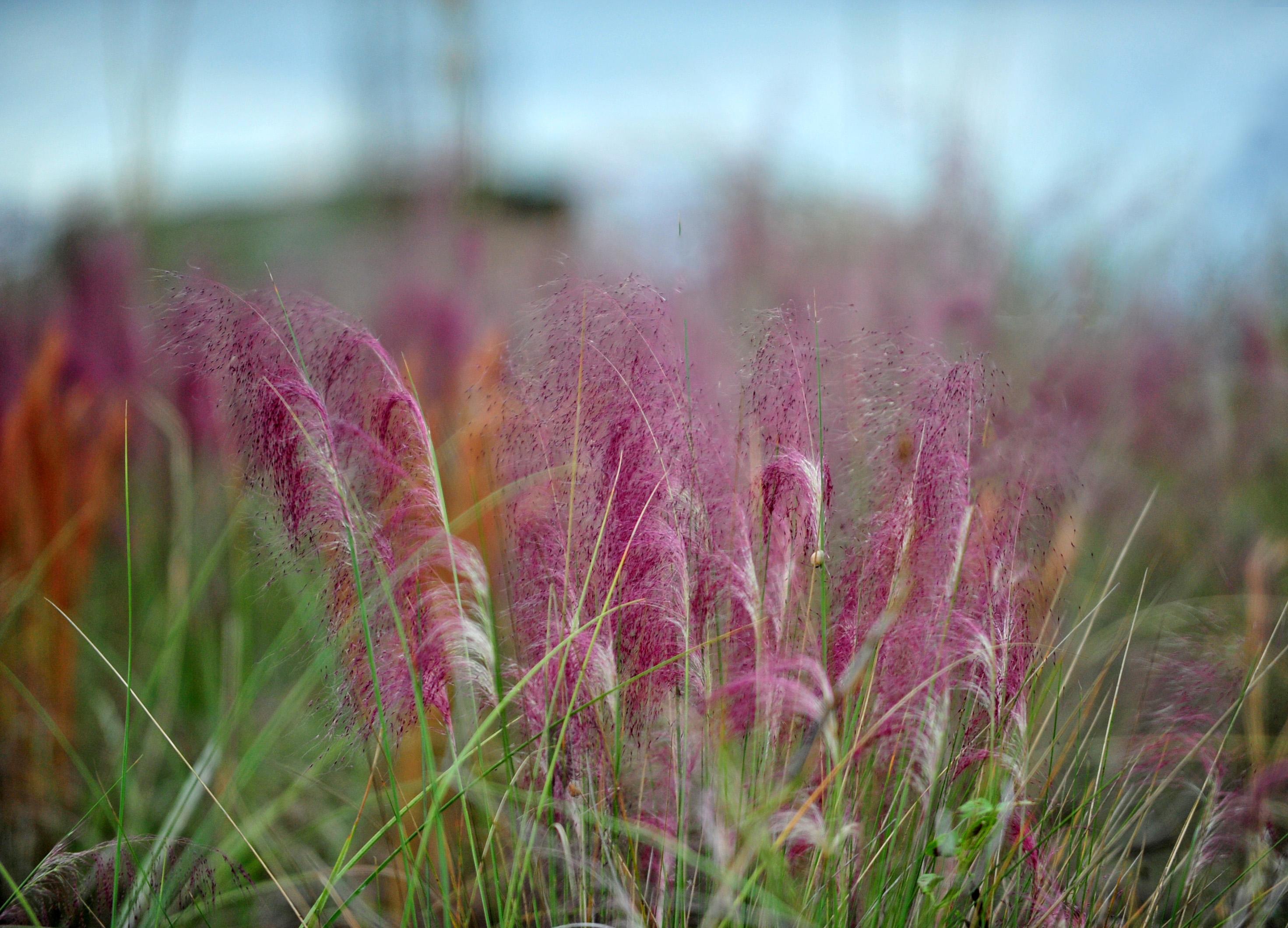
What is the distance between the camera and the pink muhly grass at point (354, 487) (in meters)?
0.77

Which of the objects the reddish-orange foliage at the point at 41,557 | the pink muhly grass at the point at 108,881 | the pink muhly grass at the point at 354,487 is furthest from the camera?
the reddish-orange foliage at the point at 41,557

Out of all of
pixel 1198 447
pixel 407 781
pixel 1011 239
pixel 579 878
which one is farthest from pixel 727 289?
pixel 579 878

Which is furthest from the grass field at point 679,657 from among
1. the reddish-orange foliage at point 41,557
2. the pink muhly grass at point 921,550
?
the reddish-orange foliage at point 41,557

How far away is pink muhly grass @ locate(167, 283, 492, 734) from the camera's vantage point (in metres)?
0.77

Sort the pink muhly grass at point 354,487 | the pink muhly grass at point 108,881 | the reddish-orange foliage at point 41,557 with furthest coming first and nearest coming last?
1. the reddish-orange foliage at point 41,557
2. the pink muhly grass at point 108,881
3. the pink muhly grass at point 354,487

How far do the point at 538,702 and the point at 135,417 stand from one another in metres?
1.86

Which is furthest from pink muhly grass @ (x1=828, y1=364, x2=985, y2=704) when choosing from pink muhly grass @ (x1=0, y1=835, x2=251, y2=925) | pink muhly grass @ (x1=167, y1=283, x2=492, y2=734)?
pink muhly grass @ (x1=0, y1=835, x2=251, y2=925)

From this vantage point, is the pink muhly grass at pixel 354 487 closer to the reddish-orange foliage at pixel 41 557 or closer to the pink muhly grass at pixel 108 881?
the pink muhly grass at pixel 108 881

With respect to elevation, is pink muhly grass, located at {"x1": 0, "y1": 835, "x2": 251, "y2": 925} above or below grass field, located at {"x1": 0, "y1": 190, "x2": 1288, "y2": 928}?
below

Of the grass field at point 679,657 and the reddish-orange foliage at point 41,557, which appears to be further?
the reddish-orange foliage at point 41,557

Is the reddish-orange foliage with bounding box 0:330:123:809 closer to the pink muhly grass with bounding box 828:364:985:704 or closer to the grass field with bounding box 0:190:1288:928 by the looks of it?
the grass field with bounding box 0:190:1288:928

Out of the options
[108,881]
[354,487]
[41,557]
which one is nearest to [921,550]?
[354,487]

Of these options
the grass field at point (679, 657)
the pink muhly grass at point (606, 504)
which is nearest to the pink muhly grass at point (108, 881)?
the grass field at point (679, 657)

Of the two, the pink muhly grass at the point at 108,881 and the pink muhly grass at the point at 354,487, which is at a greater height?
the pink muhly grass at the point at 354,487
